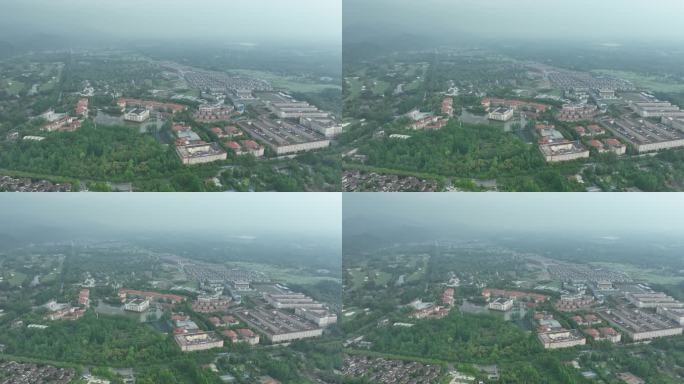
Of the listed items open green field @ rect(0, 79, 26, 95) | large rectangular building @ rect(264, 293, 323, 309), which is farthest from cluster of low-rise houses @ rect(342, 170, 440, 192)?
open green field @ rect(0, 79, 26, 95)

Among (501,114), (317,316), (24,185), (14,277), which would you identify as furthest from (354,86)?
(14,277)

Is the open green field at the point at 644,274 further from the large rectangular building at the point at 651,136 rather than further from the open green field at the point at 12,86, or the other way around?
the open green field at the point at 12,86

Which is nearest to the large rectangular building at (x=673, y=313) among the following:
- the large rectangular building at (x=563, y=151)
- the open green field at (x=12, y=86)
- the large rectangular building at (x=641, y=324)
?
the large rectangular building at (x=641, y=324)

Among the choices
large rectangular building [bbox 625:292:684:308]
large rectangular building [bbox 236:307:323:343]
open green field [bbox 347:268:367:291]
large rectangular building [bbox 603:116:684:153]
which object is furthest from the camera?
open green field [bbox 347:268:367:291]

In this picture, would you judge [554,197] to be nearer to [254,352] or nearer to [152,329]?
[254,352]

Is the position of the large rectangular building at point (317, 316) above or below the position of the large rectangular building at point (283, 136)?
below

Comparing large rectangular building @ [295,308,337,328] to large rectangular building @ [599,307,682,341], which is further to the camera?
large rectangular building @ [295,308,337,328]

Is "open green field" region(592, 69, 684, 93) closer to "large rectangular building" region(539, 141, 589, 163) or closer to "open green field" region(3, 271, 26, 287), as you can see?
"large rectangular building" region(539, 141, 589, 163)
